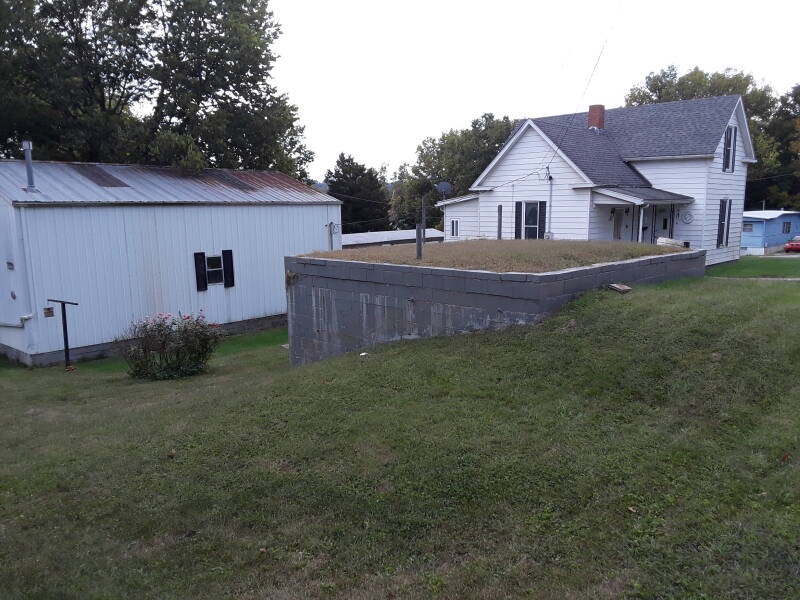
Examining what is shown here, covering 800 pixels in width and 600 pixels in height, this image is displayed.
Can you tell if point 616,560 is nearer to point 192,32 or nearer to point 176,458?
point 176,458

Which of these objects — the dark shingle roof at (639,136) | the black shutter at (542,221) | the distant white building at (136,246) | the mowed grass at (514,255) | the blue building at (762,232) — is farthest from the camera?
the blue building at (762,232)

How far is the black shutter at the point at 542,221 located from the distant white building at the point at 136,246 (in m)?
6.94

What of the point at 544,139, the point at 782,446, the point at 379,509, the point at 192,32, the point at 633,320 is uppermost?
the point at 192,32

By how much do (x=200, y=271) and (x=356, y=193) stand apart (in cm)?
2680

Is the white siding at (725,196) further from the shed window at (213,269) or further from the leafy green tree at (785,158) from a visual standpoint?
→ the leafy green tree at (785,158)

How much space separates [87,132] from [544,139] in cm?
1645

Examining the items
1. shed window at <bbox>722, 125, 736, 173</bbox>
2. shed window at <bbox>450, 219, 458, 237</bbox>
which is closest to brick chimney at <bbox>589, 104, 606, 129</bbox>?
shed window at <bbox>722, 125, 736, 173</bbox>

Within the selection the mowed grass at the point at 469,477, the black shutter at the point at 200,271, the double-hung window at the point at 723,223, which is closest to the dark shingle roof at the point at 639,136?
the double-hung window at the point at 723,223

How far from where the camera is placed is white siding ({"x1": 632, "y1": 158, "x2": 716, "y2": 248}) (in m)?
19.2

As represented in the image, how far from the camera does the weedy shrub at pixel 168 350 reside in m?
12.1

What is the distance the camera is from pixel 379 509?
191 inches

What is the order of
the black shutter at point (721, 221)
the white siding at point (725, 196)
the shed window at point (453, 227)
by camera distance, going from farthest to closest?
the shed window at point (453, 227)
the black shutter at point (721, 221)
the white siding at point (725, 196)

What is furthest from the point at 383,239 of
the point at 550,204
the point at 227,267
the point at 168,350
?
the point at 168,350

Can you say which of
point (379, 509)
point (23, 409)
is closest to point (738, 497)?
point (379, 509)
